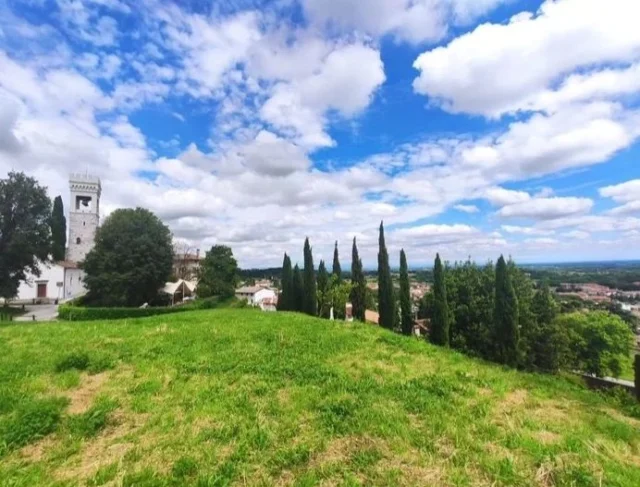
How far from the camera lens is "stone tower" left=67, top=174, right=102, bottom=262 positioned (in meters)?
43.7

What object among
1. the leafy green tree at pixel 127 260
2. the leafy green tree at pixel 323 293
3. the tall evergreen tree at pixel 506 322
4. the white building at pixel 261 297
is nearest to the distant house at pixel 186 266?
the white building at pixel 261 297

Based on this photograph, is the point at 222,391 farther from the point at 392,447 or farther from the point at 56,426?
the point at 392,447

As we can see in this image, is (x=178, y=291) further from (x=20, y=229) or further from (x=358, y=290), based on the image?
(x=358, y=290)

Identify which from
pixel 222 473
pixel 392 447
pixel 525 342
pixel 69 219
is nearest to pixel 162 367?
pixel 222 473

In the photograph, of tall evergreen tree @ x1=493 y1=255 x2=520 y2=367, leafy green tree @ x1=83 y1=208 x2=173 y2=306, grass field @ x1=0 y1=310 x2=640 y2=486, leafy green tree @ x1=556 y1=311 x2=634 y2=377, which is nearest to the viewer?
grass field @ x1=0 y1=310 x2=640 y2=486

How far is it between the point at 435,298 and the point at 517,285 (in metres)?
7.35

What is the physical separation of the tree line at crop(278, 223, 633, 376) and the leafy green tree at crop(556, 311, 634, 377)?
0.23 feet

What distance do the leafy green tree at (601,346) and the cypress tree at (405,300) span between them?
14.8 m

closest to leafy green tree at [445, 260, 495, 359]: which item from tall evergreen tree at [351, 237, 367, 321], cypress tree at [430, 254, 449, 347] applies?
cypress tree at [430, 254, 449, 347]

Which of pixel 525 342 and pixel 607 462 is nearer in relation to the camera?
pixel 607 462

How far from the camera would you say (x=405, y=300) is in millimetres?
26469

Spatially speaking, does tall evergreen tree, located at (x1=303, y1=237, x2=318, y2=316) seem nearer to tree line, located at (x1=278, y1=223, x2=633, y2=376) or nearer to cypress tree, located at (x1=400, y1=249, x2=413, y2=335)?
tree line, located at (x1=278, y1=223, x2=633, y2=376)

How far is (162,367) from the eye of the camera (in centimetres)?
638

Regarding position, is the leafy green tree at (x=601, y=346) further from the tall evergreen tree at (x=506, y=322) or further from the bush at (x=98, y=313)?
the bush at (x=98, y=313)
